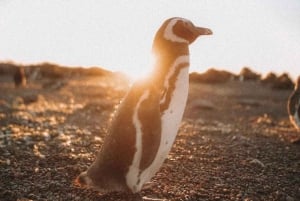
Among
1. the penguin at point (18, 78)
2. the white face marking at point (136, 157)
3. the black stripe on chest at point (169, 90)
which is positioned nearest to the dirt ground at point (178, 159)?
the white face marking at point (136, 157)

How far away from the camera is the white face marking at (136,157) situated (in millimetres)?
4785

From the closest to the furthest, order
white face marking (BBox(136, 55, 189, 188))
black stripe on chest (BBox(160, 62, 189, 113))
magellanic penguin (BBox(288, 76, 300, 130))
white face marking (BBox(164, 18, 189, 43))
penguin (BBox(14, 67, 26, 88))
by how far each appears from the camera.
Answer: white face marking (BBox(136, 55, 189, 188))
black stripe on chest (BBox(160, 62, 189, 113))
white face marking (BBox(164, 18, 189, 43))
magellanic penguin (BBox(288, 76, 300, 130))
penguin (BBox(14, 67, 26, 88))

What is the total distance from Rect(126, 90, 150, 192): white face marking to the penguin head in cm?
75

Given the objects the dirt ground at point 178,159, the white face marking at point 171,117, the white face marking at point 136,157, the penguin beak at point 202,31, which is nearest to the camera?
the white face marking at point 136,157

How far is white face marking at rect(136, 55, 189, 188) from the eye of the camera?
4980 mm

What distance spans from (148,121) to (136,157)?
39 cm

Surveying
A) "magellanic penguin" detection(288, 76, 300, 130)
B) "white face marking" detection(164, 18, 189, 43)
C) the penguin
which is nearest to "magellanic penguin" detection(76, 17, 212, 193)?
"white face marking" detection(164, 18, 189, 43)

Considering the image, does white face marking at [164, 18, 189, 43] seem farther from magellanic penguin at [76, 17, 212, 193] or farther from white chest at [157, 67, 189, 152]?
white chest at [157, 67, 189, 152]

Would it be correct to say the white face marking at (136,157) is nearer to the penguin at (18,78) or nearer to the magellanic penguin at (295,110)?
the magellanic penguin at (295,110)

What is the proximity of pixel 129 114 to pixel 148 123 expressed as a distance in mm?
232

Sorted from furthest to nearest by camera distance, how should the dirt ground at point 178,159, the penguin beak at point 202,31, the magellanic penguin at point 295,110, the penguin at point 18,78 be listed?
the penguin at point 18,78
the magellanic penguin at point 295,110
the dirt ground at point 178,159
the penguin beak at point 202,31

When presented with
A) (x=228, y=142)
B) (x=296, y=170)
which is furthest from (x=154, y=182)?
(x=228, y=142)

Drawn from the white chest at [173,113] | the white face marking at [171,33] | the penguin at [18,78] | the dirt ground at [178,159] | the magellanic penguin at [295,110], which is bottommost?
the penguin at [18,78]

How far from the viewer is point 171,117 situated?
16.5 ft
